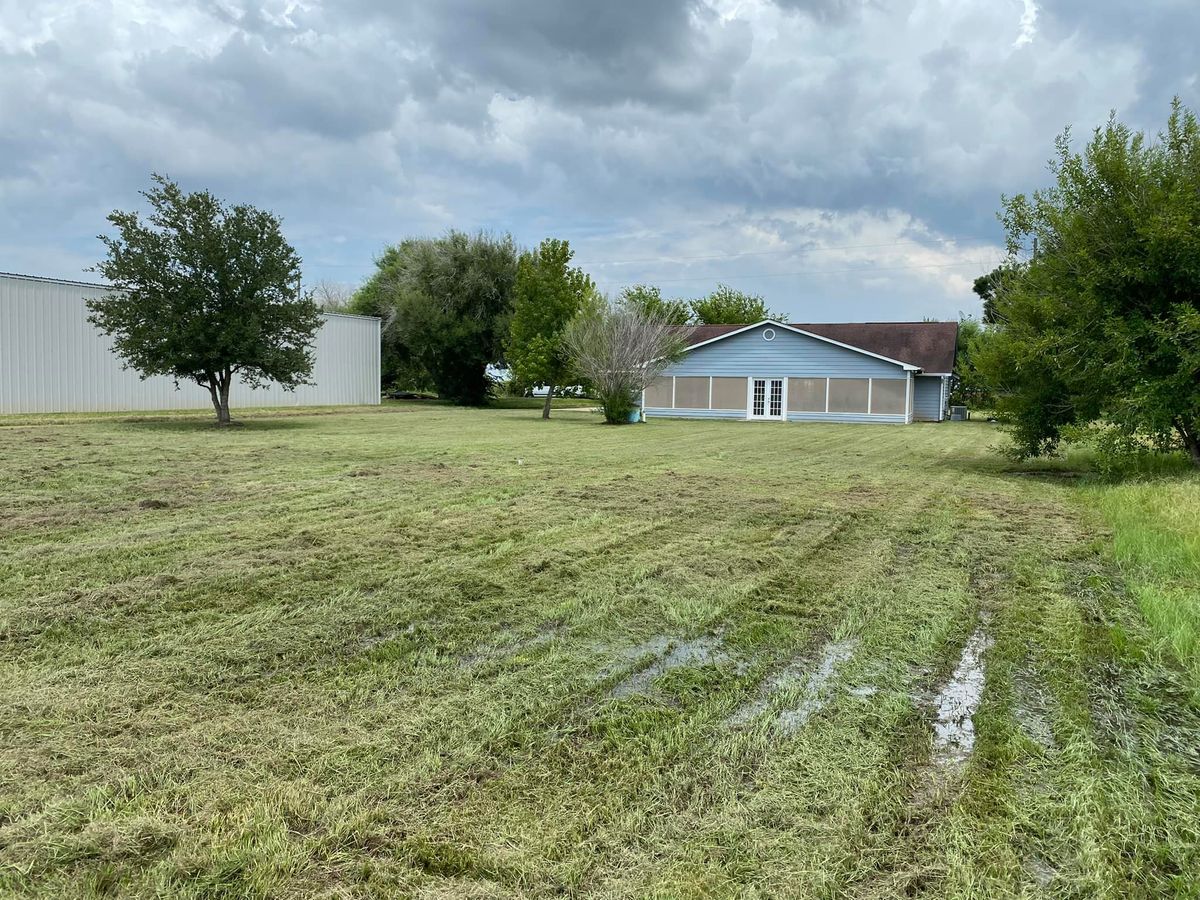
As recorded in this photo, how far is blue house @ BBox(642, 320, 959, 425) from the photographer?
2986 centimetres

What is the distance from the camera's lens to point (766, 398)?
1241 inches

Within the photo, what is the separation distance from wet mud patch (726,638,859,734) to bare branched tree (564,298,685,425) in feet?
70.8

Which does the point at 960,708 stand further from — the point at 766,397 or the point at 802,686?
the point at 766,397

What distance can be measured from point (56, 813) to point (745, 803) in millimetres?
2055

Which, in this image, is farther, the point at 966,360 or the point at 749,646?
the point at 966,360

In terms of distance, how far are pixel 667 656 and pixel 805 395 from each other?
28.2m

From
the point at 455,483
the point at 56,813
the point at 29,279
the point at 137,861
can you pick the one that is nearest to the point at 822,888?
the point at 137,861

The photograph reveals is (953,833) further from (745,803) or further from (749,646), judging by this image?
(749,646)

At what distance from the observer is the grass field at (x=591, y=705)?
2236 millimetres

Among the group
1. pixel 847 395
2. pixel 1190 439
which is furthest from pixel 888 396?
pixel 1190 439

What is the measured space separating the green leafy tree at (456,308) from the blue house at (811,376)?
8.72 meters

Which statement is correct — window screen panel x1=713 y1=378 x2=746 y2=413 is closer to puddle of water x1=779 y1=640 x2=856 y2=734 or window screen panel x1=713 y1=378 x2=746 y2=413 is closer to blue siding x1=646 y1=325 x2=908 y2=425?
blue siding x1=646 y1=325 x2=908 y2=425

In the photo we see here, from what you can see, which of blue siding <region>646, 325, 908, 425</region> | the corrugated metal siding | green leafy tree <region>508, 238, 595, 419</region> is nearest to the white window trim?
blue siding <region>646, 325, 908, 425</region>

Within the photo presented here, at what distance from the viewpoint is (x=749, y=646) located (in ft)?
13.4
